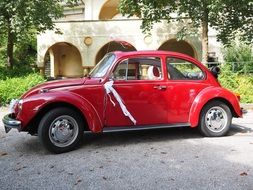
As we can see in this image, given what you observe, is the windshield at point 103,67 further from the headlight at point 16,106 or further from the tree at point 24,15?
the tree at point 24,15

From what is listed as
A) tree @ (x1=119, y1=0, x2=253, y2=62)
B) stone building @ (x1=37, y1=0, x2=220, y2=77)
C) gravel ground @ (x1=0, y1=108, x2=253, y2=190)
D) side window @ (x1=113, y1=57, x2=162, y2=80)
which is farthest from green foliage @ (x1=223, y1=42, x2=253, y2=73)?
side window @ (x1=113, y1=57, x2=162, y2=80)

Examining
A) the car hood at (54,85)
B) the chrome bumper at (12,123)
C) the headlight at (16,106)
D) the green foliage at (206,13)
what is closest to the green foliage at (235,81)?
the green foliage at (206,13)

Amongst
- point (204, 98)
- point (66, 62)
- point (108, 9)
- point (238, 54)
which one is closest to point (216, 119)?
point (204, 98)

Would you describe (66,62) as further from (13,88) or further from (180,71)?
(180,71)

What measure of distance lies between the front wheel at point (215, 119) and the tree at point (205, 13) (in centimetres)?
728

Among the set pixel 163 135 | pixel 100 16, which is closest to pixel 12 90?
pixel 163 135

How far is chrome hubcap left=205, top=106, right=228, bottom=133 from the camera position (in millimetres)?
8227

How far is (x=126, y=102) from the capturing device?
764 cm

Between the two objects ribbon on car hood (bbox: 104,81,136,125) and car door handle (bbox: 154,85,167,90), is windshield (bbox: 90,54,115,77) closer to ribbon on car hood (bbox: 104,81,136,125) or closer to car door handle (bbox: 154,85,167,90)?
ribbon on car hood (bbox: 104,81,136,125)

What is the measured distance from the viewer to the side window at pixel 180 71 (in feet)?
26.6

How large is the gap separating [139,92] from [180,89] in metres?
0.86

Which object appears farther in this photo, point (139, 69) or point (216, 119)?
point (216, 119)

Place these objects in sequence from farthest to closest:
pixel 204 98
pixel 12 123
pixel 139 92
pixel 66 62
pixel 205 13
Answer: pixel 66 62
pixel 205 13
pixel 204 98
pixel 139 92
pixel 12 123

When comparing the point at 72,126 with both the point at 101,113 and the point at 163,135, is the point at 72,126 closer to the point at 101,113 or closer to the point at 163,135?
the point at 101,113
